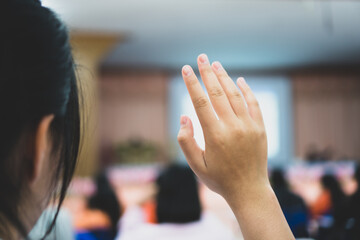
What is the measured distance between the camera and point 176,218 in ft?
6.49

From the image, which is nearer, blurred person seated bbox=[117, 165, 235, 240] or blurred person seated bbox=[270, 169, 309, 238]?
blurred person seated bbox=[117, 165, 235, 240]

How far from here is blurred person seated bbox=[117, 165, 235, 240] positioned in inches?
68.5

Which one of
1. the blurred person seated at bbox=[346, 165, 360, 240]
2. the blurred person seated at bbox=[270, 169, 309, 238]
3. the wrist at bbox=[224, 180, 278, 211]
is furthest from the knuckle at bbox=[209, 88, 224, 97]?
the blurred person seated at bbox=[270, 169, 309, 238]

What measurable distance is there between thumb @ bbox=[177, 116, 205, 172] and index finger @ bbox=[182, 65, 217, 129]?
30mm

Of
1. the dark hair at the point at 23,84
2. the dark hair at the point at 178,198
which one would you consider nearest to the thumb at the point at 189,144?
the dark hair at the point at 23,84

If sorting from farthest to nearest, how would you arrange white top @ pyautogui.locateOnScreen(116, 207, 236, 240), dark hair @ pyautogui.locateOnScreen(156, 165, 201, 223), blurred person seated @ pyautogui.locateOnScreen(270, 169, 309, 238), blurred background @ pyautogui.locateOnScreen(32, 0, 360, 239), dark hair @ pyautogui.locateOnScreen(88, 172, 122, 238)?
blurred background @ pyautogui.locateOnScreen(32, 0, 360, 239), dark hair @ pyautogui.locateOnScreen(88, 172, 122, 238), blurred person seated @ pyautogui.locateOnScreen(270, 169, 309, 238), dark hair @ pyautogui.locateOnScreen(156, 165, 201, 223), white top @ pyautogui.locateOnScreen(116, 207, 236, 240)

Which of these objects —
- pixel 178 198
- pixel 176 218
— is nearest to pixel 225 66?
pixel 178 198

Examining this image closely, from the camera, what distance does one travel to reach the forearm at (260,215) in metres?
0.52

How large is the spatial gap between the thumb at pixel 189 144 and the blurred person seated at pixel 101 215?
1852 millimetres

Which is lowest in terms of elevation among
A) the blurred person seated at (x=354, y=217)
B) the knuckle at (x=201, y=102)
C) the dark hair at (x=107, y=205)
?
the dark hair at (x=107, y=205)

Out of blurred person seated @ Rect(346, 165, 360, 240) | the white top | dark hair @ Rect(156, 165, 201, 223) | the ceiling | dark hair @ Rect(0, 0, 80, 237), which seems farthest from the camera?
the ceiling

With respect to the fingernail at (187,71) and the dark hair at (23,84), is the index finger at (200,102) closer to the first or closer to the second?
the fingernail at (187,71)

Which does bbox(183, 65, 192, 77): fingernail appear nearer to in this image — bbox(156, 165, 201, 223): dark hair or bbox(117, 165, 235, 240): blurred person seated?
bbox(117, 165, 235, 240): blurred person seated

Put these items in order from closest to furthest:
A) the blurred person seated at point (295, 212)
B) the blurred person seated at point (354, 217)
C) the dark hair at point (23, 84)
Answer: the dark hair at point (23, 84), the blurred person seated at point (354, 217), the blurred person seated at point (295, 212)
